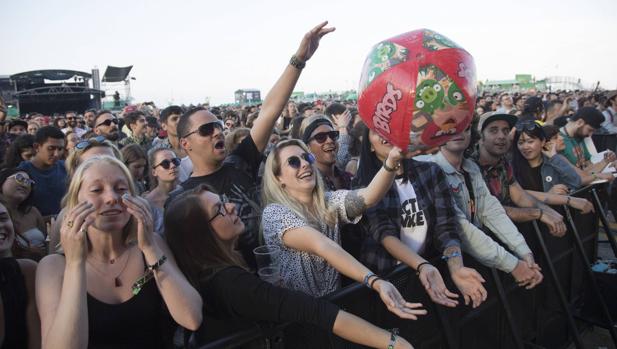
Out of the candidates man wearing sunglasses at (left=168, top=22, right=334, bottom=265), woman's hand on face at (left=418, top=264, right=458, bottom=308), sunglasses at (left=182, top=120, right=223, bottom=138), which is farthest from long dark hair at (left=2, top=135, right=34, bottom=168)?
woman's hand on face at (left=418, top=264, right=458, bottom=308)

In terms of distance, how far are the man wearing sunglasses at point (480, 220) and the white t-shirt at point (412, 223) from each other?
0.35 meters

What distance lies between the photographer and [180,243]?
192 cm

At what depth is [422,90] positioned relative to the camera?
1975 mm

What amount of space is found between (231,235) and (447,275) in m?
1.44

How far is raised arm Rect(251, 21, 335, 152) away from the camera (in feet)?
9.10

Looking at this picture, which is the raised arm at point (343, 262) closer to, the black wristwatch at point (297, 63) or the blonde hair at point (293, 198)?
the blonde hair at point (293, 198)

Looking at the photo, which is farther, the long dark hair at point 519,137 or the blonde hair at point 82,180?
the long dark hair at point 519,137

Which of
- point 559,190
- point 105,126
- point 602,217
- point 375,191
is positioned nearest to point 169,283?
point 375,191

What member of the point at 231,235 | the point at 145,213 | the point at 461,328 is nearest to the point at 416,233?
the point at 461,328

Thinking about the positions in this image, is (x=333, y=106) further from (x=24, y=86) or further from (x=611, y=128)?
(x=24, y=86)

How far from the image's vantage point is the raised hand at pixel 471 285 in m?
2.35

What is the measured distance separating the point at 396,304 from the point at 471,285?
0.84 metres

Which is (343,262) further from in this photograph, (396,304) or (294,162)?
(294,162)

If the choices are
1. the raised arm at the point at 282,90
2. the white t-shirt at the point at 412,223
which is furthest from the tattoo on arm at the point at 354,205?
the raised arm at the point at 282,90
